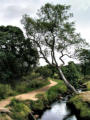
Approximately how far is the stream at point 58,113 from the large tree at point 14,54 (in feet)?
30.6

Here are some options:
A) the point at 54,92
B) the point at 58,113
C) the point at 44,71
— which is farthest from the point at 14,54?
the point at 58,113

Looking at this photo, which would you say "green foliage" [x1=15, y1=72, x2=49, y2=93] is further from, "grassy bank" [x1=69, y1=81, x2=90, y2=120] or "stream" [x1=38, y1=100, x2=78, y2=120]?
"grassy bank" [x1=69, y1=81, x2=90, y2=120]

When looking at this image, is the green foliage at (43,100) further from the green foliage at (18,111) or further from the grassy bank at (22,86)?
the grassy bank at (22,86)

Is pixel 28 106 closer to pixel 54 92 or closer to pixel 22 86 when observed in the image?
pixel 54 92

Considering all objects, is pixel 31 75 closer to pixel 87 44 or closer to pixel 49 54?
pixel 49 54

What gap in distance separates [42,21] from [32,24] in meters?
1.87

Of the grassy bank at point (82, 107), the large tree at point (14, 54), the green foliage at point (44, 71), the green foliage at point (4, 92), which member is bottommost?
the grassy bank at point (82, 107)

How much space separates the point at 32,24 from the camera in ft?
89.6

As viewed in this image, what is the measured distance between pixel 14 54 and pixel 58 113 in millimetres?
13373

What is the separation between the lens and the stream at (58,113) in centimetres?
1669

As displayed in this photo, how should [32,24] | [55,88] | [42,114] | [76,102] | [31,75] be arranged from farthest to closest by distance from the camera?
[31,75]
[32,24]
[55,88]
[76,102]
[42,114]

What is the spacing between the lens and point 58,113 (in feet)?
59.7

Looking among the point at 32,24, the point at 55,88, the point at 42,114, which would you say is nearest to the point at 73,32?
the point at 32,24

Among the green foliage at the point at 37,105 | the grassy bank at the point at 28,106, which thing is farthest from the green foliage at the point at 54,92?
the green foliage at the point at 37,105
